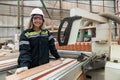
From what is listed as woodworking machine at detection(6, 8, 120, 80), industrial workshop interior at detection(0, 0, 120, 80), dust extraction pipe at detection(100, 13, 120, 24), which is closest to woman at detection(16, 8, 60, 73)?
industrial workshop interior at detection(0, 0, 120, 80)

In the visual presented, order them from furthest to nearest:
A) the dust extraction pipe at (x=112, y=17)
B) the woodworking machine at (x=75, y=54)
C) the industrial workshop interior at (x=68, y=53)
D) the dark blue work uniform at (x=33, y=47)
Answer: the dust extraction pipe at (x=112, y=17) < the dark blue work uniform at (x=33, y=47) < the industrial workshop interior at (x=68, y=53) < the woodworking machine at (x=75, y=54)

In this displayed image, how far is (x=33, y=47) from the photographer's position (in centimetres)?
124

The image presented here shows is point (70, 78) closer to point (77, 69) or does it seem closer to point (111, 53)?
point (77, 69)

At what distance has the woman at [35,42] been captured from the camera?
1.17 m

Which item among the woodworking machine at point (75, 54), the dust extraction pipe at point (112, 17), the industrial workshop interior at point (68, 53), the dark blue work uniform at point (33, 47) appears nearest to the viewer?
the woodworking machine at point (75, 54)

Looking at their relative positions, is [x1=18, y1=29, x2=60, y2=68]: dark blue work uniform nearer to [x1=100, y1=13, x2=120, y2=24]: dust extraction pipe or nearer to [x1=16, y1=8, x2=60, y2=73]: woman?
[x1=16, y1=8, x2=60, y2=73]: woman

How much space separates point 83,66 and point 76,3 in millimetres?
7204

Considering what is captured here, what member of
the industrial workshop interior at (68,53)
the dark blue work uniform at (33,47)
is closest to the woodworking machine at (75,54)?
the industrial workshop interior at (68,53)

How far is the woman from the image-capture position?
46.2 inches

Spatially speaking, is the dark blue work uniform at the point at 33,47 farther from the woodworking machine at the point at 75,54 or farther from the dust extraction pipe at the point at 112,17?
the dust extraction pipe at the point at 112,17

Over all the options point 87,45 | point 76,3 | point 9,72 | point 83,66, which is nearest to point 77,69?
Answer: point 83,66

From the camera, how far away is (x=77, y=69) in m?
1.03

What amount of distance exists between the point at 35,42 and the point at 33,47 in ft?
0.15

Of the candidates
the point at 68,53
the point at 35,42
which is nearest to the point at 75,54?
the point at 68,53
